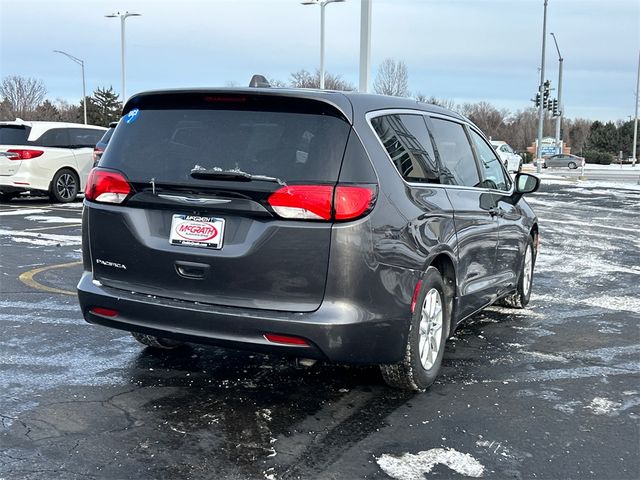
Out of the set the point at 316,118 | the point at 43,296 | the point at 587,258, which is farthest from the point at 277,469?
the point at 587,258

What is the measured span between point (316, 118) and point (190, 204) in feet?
2.70

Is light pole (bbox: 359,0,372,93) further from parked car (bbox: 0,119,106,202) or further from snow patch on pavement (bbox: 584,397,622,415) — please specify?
snow patch on pavement (bbox: 584,397,622,415)

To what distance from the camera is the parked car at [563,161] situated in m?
56.2

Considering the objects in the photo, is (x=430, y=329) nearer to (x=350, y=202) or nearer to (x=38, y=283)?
(x=350, y=202)

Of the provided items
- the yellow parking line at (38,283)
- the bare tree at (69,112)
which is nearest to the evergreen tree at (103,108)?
the bare tree at (69,112)

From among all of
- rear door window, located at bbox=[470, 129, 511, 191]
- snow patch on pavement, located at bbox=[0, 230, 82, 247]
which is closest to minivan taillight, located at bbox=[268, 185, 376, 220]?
rear door window, located at bbox=[470, 129, 511, 191]

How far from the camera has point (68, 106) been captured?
89.9 m

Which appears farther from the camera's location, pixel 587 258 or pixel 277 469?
pixel 587 258

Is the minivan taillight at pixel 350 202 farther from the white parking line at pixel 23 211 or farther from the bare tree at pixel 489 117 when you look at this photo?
the bare tree at pixel 489 117

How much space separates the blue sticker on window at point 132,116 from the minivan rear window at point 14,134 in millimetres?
11965

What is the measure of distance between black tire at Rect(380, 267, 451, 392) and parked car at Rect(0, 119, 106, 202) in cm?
1272

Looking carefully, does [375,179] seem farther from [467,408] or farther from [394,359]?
[467,408]

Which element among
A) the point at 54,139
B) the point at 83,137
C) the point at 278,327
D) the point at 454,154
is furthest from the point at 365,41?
the point at 278,327

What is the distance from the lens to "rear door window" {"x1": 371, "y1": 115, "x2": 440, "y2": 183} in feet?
12.9
